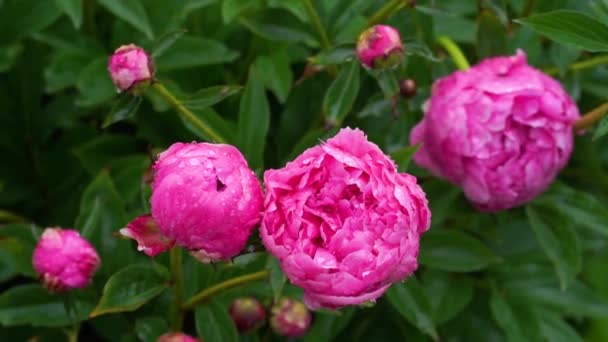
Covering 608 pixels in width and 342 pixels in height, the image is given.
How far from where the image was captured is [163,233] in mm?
965

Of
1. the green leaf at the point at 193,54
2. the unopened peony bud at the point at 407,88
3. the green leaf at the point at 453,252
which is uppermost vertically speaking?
the green leaf at the point at 193,54

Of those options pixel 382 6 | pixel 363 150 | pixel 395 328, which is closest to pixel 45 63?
pixel 382 6

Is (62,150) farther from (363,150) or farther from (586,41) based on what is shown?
(586,41)

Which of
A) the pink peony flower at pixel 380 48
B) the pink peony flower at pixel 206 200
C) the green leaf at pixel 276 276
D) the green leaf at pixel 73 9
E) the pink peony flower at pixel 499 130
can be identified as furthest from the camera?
the green leaf at pixel 73 9

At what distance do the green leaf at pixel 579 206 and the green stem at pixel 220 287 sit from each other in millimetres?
517

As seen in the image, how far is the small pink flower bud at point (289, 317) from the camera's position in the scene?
126 cm

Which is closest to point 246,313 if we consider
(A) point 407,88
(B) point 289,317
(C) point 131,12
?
(B) point 289,317

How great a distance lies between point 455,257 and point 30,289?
602mm

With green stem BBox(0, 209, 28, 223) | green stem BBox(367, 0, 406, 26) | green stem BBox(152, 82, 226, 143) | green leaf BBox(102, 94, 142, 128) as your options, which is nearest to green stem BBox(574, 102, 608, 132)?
green stem BBox(367, 0, 406, 26)

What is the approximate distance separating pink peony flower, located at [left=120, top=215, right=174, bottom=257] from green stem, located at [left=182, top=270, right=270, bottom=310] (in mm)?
154

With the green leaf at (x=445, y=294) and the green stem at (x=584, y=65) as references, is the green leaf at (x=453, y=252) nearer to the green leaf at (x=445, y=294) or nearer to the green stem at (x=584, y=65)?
the green leaf at (x=445, y=294)

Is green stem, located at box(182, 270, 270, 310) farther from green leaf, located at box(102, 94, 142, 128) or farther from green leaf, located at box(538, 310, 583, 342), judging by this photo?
green leaf, located at box(538, 310, 583, 342)

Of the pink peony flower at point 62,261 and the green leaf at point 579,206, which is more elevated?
the pink peony flower at point 62,261

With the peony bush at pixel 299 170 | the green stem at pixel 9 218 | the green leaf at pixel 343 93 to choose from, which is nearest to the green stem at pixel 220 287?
the peony bush at pixel 299 170
